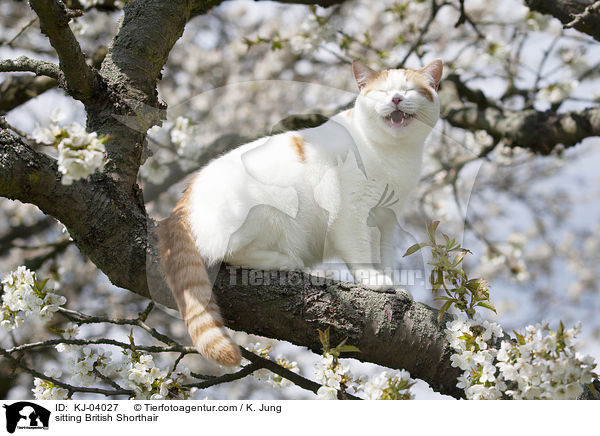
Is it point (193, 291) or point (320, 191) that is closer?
point (193, 291)

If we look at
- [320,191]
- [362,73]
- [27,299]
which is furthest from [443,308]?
[27,299]

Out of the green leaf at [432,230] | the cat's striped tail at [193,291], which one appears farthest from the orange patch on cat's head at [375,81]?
the cat's striped tail at [193,291]

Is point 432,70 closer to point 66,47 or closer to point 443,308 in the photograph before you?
point 443,308

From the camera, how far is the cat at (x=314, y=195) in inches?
78.9

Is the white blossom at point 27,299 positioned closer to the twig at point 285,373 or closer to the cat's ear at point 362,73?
the twig at point 285,373

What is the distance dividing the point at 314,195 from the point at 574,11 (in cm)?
175

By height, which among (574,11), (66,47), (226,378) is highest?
(574,11)

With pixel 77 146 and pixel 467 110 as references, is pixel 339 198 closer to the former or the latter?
pixel 77 146

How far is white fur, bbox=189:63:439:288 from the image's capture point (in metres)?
2.06

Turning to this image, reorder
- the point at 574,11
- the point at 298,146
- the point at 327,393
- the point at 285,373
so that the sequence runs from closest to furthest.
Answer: the point at 327,393 → the point at 285,373 → the point at 298,146 → the point at 574,11

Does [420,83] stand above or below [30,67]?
above

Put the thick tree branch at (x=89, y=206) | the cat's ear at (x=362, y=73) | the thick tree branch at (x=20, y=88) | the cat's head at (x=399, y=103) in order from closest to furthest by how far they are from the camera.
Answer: the thick tree branch at (x=89, y=206) < the cat's head at (x=399, y=103) < the cat's ear at (x=362, y=73) < the thick tree branch at (x=20, y=88)

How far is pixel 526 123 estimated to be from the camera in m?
3.21
